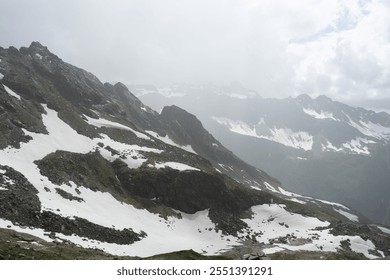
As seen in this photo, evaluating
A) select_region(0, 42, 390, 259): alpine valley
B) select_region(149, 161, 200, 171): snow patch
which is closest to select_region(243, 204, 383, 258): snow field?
select_region(0, 42, 390, 259): alpine valley

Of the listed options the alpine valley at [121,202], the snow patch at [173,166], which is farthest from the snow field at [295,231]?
the snow patch at [173,166]

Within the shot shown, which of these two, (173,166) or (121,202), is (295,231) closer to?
(173,166)

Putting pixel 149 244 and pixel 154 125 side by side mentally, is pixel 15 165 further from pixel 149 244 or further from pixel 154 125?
pixel 154 125

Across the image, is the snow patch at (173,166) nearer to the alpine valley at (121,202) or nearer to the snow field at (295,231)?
the alpine valley at (121,202)

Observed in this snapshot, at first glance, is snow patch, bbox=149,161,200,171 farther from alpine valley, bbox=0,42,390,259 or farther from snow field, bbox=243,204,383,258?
snow field, bbox=243,204,383,258

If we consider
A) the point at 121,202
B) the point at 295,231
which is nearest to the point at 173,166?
the point at 121,202

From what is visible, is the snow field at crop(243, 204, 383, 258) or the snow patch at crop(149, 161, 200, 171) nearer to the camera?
the snow field at crop(243, 204, 383, 258)

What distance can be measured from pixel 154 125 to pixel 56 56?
177 feet

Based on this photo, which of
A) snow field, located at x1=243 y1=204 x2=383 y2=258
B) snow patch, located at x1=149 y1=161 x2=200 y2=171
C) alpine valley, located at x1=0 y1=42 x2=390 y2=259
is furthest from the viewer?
snow patch, located at x1=149 y1=161 x2=200 y2=171

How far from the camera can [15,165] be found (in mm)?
59250

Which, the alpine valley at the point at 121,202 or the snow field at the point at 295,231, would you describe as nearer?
the alpine valley at the point at 121,202

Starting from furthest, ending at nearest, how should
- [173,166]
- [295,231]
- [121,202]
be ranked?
[173,166]
[295,231]
[121,202]

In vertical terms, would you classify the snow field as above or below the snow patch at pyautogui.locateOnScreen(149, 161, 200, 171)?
below

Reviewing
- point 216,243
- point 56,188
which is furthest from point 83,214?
point 216,243
